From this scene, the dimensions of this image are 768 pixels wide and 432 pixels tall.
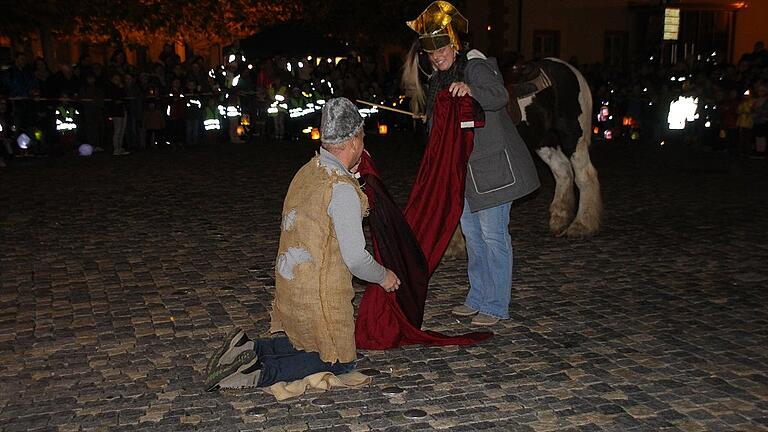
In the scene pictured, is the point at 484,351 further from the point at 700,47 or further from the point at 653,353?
the point at 700,47

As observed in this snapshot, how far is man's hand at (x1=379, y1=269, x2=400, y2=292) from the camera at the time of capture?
502cm

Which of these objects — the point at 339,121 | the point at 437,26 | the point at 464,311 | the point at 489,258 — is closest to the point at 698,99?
the point at 464,311

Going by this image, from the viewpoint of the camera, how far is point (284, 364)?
5098 mm

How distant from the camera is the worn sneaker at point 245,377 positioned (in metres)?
5.00

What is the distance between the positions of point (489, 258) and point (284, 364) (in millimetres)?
1799

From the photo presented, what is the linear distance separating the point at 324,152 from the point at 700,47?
32.9 m

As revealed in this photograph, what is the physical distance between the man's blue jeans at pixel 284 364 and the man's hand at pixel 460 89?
1912 mm

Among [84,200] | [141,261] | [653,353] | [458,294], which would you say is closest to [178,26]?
[84,200]

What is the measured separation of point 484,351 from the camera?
581cm

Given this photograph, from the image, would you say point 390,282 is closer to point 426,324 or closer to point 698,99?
point 426,324

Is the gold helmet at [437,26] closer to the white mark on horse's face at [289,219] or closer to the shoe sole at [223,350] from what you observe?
the white mark on horse's face at [289,219]

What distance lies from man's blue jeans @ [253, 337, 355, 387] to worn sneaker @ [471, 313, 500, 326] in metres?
1.42

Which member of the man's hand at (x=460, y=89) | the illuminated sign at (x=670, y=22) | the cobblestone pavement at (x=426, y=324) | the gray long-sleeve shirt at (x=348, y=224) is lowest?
the cobblestone pavement at (x=426, y=324)

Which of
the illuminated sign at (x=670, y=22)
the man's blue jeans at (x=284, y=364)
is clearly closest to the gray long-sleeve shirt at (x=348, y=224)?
the man's blue jeans at (x=284, y=364)
